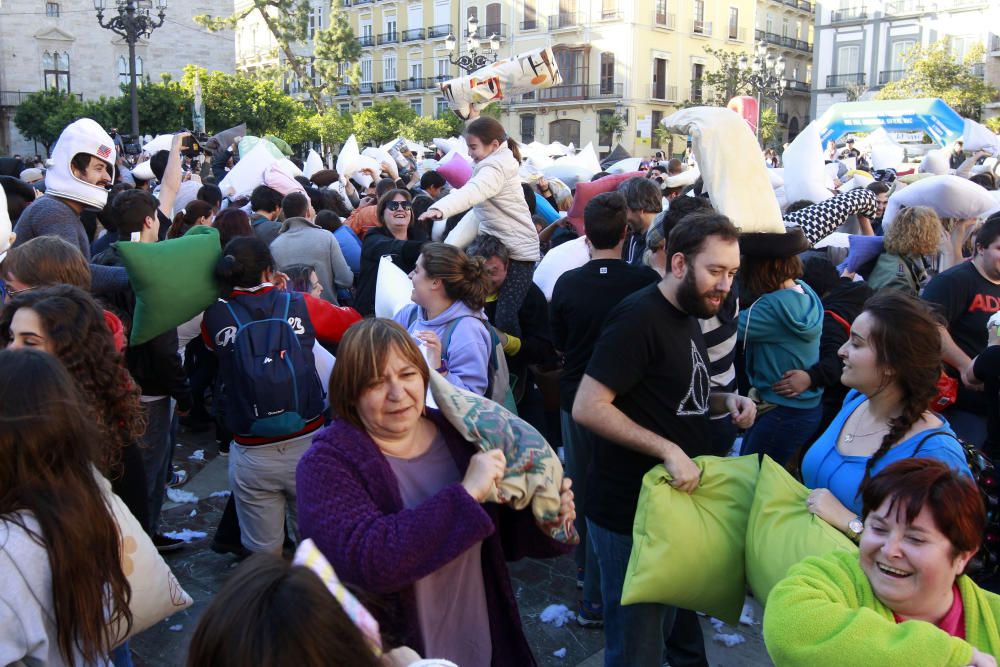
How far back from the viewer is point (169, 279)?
3.80 metres

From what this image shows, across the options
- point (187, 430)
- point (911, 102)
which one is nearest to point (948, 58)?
point (911, 102)

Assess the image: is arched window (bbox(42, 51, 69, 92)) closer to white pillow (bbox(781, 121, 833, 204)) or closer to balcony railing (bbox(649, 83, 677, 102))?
balcony railing (bbox(649, 83, 677, 102))

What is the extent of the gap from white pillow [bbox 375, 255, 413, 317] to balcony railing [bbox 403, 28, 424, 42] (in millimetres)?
55082

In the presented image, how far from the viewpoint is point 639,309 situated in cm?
277

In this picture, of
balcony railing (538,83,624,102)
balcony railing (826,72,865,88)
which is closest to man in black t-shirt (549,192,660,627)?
balcony railing (538,83,624,102)

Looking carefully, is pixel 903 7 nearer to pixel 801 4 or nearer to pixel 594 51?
pixel 801 4

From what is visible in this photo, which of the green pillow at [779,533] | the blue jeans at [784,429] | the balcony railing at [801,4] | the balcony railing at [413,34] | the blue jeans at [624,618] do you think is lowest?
the blue jeans at [624,618]

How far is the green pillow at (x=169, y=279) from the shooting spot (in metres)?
3.77

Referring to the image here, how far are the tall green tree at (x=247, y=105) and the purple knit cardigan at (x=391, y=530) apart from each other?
3013 centimetres

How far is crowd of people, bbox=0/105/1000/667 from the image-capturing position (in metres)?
1.79

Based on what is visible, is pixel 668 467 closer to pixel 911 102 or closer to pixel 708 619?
pixel 708 619

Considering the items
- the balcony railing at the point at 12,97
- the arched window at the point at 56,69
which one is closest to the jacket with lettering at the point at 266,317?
the balcony railing at the point at 12,97

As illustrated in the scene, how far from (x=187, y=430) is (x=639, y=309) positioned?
5.06 metres

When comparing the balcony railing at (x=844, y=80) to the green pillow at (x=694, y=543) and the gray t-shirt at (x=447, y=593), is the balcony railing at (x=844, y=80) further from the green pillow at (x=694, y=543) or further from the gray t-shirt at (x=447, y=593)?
the gray t-shirt at (x=447, y=593)
